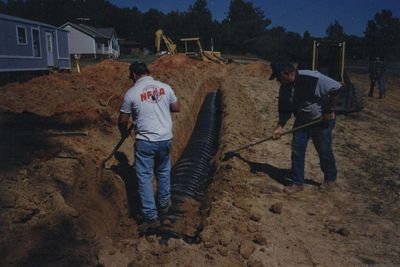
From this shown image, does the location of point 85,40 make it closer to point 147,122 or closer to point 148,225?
point 147,122

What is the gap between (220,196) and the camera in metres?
5.11

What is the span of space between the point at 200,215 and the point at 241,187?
0.76m

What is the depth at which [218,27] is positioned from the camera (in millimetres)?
73000

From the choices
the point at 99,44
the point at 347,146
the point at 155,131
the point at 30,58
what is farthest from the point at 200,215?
the point at 99,44

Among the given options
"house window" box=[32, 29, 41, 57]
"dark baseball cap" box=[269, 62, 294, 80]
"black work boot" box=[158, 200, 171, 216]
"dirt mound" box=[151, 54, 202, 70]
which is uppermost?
"house window" box=[32, 29, 41, 57]

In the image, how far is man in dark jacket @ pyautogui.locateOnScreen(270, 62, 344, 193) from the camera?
5.14m

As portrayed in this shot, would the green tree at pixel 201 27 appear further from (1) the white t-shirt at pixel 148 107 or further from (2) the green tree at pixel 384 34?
(1) the white t-shirt at pixel 148 107

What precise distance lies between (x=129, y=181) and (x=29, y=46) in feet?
48.4

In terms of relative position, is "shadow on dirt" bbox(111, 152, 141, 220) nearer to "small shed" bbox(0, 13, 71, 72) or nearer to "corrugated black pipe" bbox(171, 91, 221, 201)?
"corrugated black pipe" bbox(171, 91, 221, 201)

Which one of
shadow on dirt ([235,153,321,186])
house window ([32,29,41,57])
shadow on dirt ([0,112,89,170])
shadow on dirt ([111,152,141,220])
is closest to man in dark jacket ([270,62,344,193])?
shadow on dirt ([235,153,321,186])

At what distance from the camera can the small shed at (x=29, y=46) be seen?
16125 mm

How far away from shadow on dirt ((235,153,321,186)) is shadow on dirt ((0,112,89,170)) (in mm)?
3006

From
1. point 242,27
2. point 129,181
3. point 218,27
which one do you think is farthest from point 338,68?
point 218,27

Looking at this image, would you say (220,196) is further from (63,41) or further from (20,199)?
(63,41)
